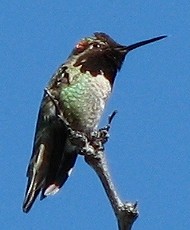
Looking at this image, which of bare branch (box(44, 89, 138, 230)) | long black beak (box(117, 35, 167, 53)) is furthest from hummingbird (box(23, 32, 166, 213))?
bare branch (box(44, 89, 138, 230))

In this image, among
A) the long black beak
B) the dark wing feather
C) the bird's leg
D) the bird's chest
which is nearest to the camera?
the bird's leg

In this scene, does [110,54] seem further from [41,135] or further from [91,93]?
[41,135]

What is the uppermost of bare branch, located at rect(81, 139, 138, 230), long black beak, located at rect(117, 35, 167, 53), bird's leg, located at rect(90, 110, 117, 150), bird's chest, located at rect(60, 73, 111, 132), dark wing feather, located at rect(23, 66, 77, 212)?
long black beak, located at rect(117, 35, 167, 53)

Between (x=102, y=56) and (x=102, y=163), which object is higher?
(x=102, y=56)

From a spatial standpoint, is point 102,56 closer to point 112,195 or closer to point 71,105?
point 71,105

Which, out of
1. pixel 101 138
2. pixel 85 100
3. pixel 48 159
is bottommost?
pixel 101 138

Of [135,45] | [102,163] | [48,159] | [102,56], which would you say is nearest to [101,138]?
[102,163]

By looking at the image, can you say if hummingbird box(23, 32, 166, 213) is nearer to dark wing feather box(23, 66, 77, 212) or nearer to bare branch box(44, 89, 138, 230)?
dark wing feather box(23, 66, 77, 212)
